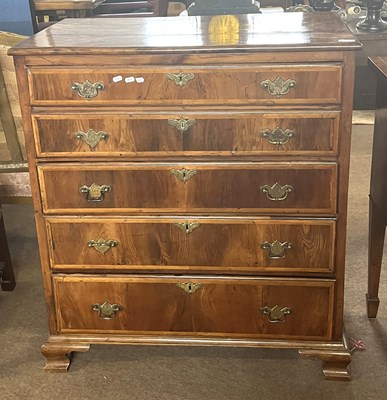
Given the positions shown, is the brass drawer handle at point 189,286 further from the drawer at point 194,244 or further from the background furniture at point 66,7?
the background furniture at point 66,7

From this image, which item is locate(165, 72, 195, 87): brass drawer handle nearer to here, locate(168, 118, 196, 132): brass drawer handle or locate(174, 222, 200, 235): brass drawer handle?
locate(168, 118, 196, 132): brass drawer handle

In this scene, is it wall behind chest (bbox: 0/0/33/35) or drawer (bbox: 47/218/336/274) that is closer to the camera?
drawer (bbox: 47/218/336/274)

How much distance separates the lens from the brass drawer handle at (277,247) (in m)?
1.80

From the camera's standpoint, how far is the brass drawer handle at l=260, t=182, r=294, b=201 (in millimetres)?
1728

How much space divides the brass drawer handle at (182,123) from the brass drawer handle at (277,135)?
184 millimetres

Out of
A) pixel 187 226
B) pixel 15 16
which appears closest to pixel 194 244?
pixel 187 226

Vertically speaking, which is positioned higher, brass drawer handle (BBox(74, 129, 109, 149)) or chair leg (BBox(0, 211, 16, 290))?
brass drawer handle (BBox(74, 129, 109, 149))

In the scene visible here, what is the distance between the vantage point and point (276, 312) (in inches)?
74.1

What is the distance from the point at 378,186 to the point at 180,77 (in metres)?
0.78

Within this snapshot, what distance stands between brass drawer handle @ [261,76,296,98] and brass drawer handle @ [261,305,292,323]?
630mm

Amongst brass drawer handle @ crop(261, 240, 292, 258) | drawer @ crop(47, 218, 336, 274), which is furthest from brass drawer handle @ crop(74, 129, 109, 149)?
brass drawer handle @ crop(261, 240, 292, 258)

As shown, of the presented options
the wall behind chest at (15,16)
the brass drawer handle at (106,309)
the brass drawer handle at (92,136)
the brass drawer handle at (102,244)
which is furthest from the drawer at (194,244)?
the wall behind chest at (15,16)

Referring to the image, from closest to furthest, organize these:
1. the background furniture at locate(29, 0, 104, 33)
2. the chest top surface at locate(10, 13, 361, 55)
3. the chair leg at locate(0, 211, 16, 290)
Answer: the chest top surface at locate(10, 13, 361, 55) < the chair leg at locate(0, 211, 16, 290) < the background furniture at locate(29, 0, 104, 33)

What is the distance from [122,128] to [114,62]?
0.56ft
